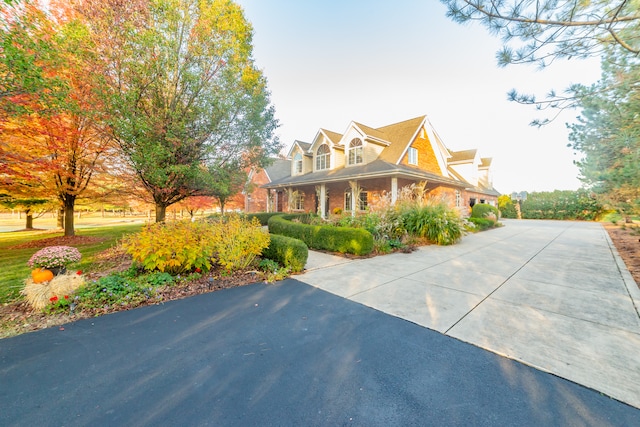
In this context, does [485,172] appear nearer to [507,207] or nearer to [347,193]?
[507,207]

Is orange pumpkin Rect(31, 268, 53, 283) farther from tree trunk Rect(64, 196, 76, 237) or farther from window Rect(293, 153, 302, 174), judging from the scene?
window Rect(293, 153, 302, 174)

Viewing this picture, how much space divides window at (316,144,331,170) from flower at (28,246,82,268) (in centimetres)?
1502

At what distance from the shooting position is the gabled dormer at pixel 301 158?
64.9ft

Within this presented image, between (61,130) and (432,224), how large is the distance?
13130 mm

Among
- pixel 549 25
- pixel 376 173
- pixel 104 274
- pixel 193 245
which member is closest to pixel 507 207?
pixel 376 173

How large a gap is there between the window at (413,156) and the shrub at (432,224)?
21.5 feet

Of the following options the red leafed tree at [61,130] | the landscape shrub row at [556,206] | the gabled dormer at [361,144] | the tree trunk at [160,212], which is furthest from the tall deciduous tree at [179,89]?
the landscape shrub row at [556,206]

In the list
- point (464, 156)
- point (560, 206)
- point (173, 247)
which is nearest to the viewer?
point (173, 247)

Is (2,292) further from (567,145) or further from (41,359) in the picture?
(567,145)

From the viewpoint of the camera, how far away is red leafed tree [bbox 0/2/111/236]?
18.1ft

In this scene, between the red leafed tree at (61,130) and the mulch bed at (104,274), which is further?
the red leafed tree at (61,130)

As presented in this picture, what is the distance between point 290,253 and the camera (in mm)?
5887

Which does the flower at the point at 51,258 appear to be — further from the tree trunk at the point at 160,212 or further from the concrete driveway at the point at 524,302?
the concrete driveway at the point at 524,302

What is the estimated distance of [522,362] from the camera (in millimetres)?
2504
